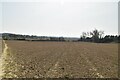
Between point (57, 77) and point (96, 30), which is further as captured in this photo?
point (96, 30)

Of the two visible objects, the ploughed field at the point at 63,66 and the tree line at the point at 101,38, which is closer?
the ploughed field at the point at 63,66

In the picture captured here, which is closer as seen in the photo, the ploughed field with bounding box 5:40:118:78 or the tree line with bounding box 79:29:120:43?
the ploughed field with bounding box 5:40:118:78

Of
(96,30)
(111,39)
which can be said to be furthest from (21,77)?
(96,30)

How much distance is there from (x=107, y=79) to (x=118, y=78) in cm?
73

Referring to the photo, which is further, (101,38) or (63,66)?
(101,38)

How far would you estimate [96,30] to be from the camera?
14500cm

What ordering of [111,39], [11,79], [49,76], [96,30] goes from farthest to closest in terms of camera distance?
[96,30]
[111,39]
[49,76]
[11,79]

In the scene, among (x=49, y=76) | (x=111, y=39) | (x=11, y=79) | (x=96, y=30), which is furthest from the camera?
(x=96, y=30)

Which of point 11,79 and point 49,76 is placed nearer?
point 11,79

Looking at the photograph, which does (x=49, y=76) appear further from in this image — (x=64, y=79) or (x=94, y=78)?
(x=94, y=78)

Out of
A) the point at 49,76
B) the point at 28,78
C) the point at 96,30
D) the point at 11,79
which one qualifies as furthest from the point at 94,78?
the point at 96,30

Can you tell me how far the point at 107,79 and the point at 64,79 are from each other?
2446mm

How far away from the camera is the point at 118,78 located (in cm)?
1053

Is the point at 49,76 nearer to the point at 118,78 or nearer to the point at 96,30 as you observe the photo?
the point at 118,78
